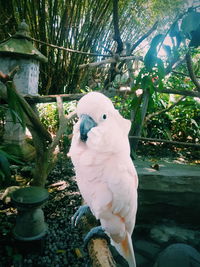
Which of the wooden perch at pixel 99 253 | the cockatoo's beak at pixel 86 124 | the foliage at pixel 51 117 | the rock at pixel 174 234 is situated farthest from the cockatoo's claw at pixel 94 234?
the foliage at pixel 51 117

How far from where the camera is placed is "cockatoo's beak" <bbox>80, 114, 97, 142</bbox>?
2.30 ft

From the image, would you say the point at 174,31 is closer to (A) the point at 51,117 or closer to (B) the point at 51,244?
(B) the point at 51,244

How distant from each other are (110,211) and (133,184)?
13cm

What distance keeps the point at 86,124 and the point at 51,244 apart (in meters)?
1.26

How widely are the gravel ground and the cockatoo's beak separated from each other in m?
1.13

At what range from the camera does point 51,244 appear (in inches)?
61.9

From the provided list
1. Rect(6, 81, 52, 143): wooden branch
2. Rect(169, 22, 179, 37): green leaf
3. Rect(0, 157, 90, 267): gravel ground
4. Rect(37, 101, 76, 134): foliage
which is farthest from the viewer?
Rect(37, 101, 76, 134): foliage

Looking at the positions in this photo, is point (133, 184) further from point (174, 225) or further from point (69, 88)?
point (69, 88)

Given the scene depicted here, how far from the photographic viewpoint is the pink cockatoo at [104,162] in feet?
2.27

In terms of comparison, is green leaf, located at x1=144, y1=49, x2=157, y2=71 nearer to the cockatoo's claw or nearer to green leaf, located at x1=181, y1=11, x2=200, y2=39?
green leaf, located at x1=181, y1=11, x2=200, y2=39

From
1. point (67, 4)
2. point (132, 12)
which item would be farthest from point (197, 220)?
point (132, 12)

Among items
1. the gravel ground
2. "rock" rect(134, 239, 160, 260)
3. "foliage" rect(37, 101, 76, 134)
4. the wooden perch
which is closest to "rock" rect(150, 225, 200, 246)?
"rock" rect(134, 239, 160, 260)

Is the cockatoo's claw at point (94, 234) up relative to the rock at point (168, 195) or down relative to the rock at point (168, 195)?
up

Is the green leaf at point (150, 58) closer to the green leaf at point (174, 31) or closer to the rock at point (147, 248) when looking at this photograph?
the green leaf at point (174, 31)
